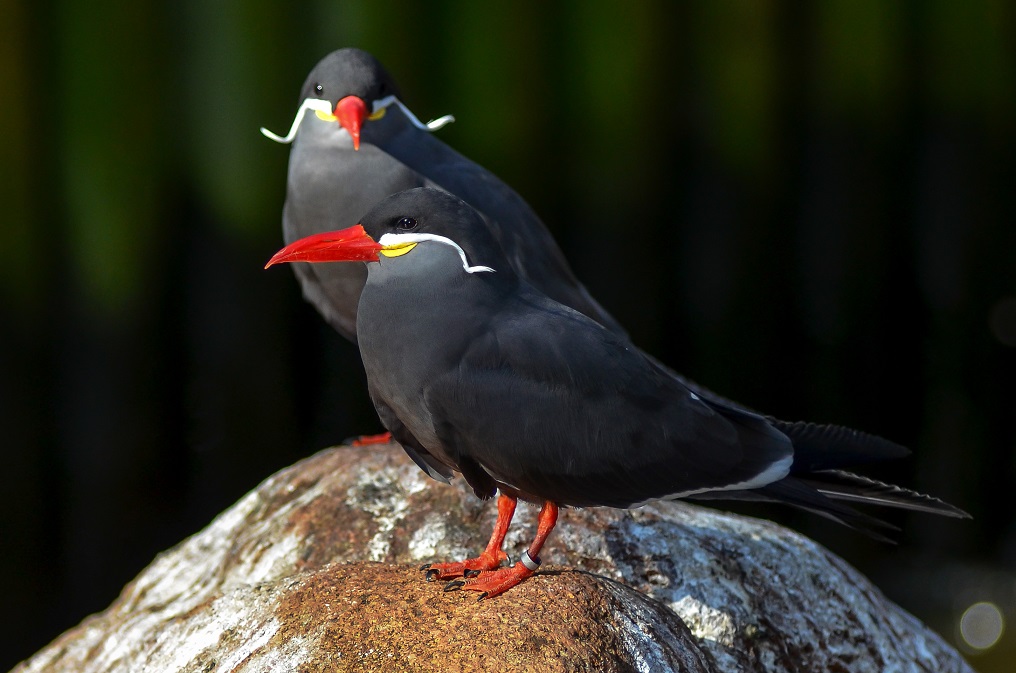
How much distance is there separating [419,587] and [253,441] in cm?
482

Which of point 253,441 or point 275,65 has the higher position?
point 275,65

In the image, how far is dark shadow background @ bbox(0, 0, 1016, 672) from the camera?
7773mm

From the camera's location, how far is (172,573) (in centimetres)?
551

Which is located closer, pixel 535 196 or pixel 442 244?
pixel 442 244

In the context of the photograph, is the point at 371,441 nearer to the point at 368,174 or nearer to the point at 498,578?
the point at 368,174

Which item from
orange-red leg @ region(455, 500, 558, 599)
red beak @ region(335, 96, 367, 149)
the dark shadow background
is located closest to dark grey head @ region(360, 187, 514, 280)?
orange-red leg @ region(455, 500, 558, 599)

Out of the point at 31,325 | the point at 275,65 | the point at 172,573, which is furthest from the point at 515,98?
the point at 172,573

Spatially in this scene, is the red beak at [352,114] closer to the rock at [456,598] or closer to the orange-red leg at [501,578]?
the rock at [456,598]

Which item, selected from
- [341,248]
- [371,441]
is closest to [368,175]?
[371,441]

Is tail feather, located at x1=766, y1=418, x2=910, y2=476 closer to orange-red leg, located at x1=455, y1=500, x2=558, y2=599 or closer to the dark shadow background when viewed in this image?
orange-red leg, located at x1=455, y1=500, x2=558, y2=599

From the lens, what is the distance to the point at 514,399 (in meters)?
3.75

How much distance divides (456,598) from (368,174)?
101 inches

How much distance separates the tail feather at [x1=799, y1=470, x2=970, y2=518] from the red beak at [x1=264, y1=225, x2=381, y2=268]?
1763 mm

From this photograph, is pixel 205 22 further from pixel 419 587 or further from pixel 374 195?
pixel 419 587
